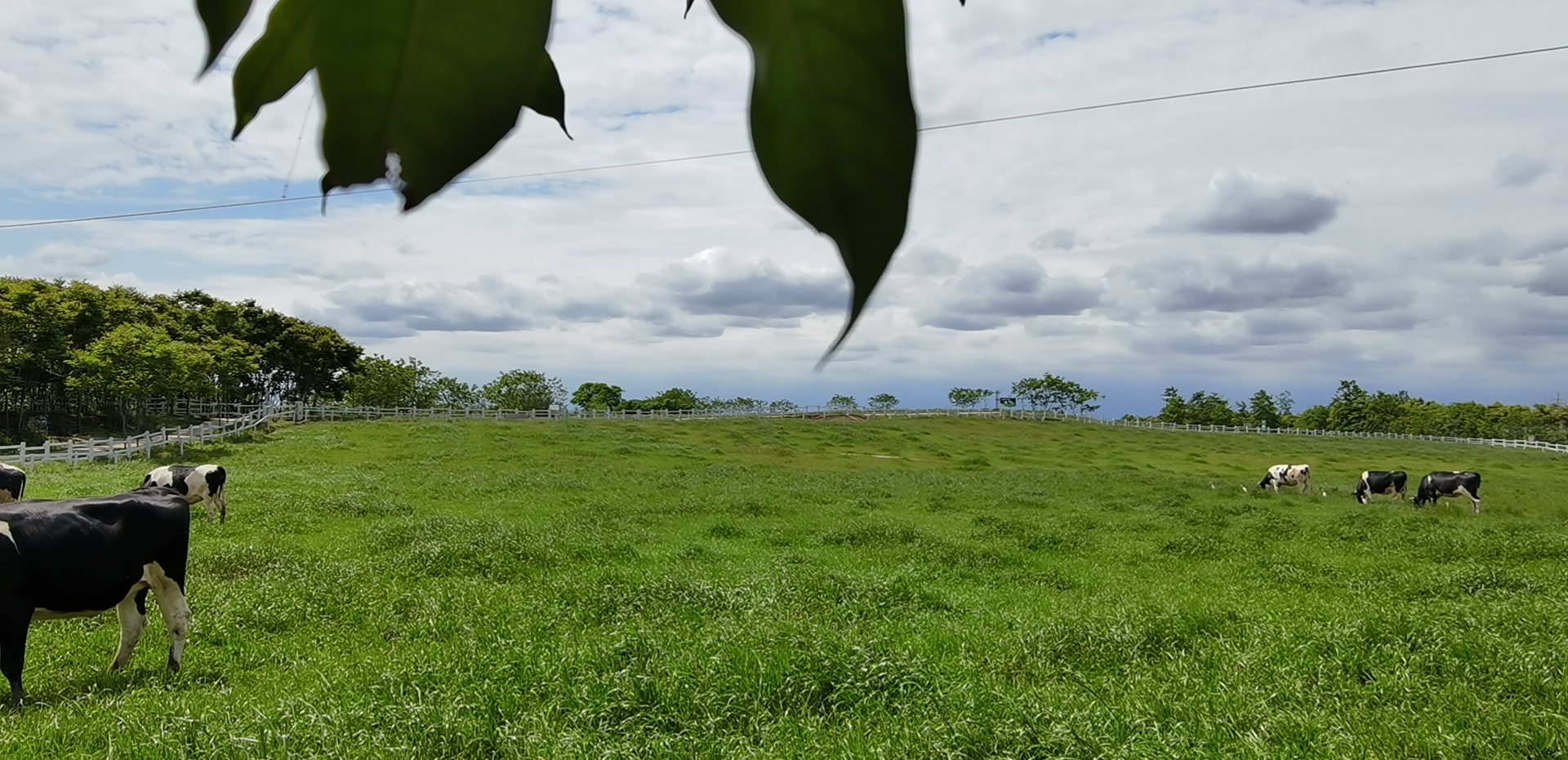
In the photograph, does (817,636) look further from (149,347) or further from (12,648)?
(149,347)

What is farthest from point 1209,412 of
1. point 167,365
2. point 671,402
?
point 167,365

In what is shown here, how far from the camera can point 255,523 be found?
1071 centimetres

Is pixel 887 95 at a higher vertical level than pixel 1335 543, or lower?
higher

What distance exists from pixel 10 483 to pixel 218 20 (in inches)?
479

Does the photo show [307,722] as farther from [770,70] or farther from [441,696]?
[770,70]

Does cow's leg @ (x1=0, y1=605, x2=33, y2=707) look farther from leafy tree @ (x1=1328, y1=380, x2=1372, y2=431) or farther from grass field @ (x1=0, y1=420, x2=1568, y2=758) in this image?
leafy tree @ (x1=1328, y1=380, x2=1372, y2=431)

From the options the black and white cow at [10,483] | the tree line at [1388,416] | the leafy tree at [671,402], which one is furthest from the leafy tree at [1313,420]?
the black and white cow at [10,483]

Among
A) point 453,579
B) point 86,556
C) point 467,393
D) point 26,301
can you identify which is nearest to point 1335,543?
point 453,579

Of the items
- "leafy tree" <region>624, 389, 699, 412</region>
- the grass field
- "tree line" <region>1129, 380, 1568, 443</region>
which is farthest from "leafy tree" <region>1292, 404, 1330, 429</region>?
the grass field

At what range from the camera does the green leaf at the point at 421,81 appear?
0.25 meters

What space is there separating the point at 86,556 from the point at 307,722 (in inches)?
88.9

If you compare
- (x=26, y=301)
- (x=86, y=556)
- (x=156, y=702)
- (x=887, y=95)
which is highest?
(x=26, y=301)

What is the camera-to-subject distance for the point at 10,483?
31.0 ft

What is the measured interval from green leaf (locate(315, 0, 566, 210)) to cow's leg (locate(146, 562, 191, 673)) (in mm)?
6691
